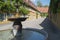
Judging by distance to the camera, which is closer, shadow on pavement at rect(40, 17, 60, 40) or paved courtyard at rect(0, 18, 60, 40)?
shadow on pavement at rect(40, 17, 60, 40)

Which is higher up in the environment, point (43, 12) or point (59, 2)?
point (59, 2)

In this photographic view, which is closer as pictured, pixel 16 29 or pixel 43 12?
pixel 16 29

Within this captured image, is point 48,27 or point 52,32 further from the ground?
point 52,32

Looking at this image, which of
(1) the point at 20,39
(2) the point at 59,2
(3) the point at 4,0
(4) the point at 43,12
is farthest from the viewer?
(4) the point at 43,12

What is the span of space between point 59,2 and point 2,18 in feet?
45.2

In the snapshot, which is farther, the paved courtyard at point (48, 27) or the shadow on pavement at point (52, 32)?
the paved courtyard at point (48, 27)

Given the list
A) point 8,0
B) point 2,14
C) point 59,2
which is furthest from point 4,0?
point 59,2

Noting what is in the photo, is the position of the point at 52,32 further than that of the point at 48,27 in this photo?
No

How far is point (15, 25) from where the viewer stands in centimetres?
993

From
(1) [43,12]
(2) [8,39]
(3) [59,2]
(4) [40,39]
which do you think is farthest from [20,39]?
(1) [43,12]

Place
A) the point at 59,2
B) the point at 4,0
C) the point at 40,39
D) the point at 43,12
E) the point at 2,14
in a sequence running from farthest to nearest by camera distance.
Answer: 1. the point at 43,12
2. the point at 2,14
3. the point at 4,0
4. the point at 59,2
5. the point at 40,39

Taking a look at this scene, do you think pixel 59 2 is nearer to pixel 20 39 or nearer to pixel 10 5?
pixel 20 39

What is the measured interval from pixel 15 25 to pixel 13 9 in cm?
1296

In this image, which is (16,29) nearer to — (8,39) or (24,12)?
(8,39)
